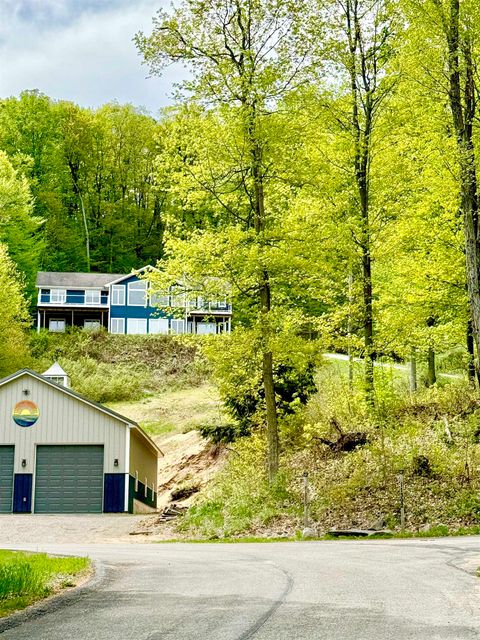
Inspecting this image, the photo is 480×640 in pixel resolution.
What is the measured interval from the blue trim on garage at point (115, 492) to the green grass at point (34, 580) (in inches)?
778

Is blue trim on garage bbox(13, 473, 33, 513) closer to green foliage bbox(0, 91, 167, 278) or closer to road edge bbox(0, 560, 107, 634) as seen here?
road edge bbox(0, 560, 107, 634)

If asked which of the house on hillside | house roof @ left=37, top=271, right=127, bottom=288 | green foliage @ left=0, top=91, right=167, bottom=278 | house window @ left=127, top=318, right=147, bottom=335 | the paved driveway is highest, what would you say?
green foliage @ left=0, top=91, right=167, bottom=278

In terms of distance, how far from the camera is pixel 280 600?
7.88 meters

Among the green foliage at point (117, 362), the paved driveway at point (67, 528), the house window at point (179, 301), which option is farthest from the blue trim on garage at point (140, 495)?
the green foliage at point (117, 362)

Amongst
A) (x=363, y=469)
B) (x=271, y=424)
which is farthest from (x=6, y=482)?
(x=363, y=469)

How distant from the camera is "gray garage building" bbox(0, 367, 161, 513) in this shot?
106 feet

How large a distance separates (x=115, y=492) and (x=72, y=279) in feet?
122

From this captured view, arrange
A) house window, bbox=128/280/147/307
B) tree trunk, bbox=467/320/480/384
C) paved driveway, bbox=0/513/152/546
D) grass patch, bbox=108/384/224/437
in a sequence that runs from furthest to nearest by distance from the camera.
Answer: house window, bbox=128/280/147/307, grass patch, bbox=108/384/224/437, tree trunk, bbox=467/320/480/384, paved driveway, bbox=0/513/152/546

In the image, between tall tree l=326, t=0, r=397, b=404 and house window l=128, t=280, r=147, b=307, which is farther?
house window l=128, t=280, r=147, b=307

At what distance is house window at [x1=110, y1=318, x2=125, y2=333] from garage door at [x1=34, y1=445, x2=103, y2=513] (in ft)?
111

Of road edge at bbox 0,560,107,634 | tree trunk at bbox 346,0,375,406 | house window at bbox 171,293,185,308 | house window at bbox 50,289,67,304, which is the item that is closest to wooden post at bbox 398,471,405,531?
tree trunk at bbox 346,0,375,406

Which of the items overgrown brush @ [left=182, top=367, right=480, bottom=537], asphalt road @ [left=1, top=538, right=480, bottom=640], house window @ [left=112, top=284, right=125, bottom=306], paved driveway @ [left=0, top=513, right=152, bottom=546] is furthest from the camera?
house window @ [left=112, top=284, right=125, bottom=306]

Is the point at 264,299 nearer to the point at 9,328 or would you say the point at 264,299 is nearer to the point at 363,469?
the point at 363,469

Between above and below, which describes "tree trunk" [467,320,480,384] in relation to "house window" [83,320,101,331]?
below
